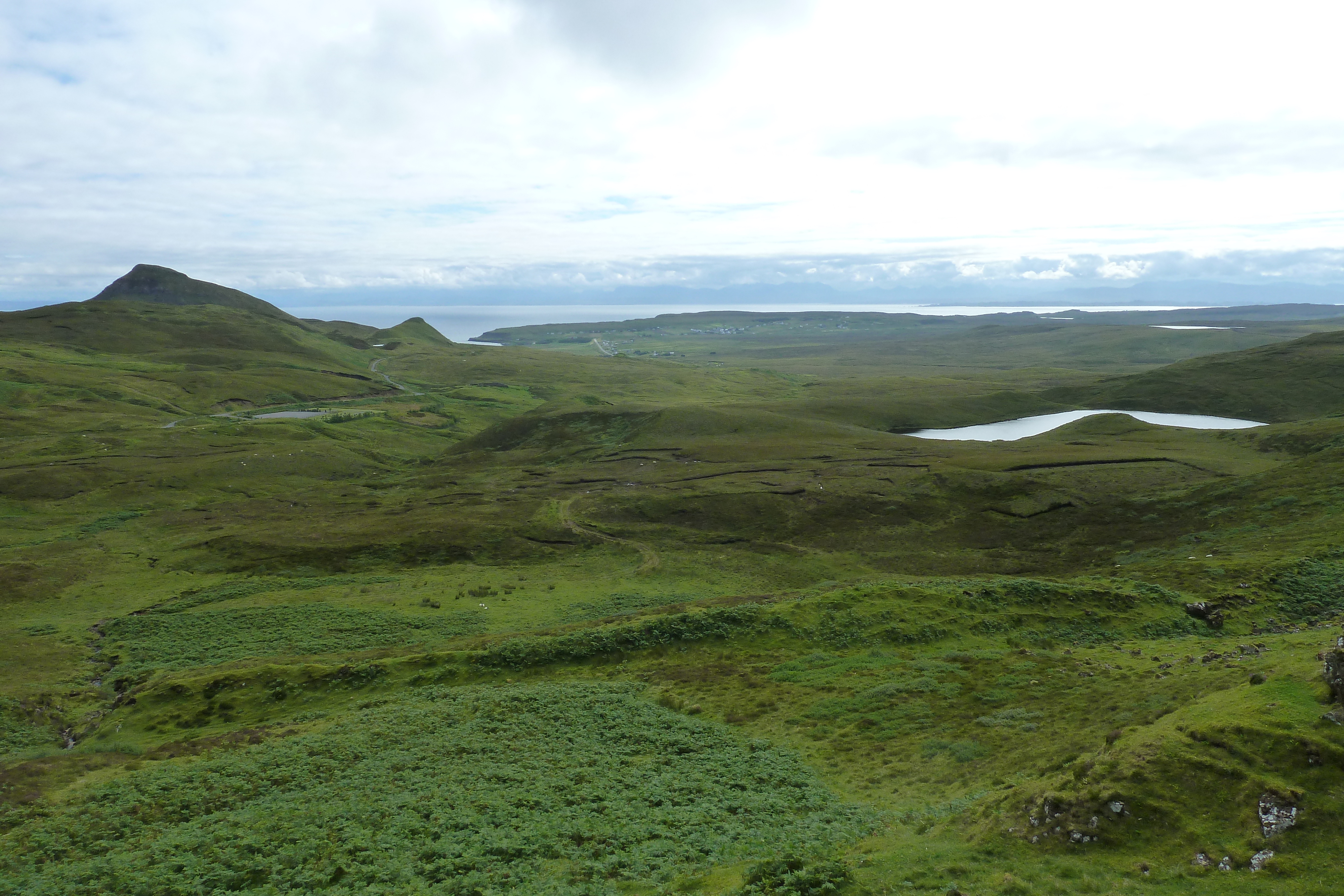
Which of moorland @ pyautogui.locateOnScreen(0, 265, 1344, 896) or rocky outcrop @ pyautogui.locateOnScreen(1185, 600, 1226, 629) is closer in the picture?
moorland @ pyautogui.locateOnScreen(0, 265, 1344, 896)

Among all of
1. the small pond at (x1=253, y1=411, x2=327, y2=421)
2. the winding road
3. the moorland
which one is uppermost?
the small pond at (x1=253, y1=411, x2=327, y2=421)

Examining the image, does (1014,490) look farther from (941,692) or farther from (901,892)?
(901,892)

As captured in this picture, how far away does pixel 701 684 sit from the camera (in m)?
39.0

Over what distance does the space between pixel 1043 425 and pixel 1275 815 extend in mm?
182237

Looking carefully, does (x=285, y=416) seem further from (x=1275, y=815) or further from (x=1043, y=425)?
(x=1275, y=815)

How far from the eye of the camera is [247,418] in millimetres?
179250

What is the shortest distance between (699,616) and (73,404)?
189 metres

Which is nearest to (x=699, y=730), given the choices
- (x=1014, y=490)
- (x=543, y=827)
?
(x=543, y=827)

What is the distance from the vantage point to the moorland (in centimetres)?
1962

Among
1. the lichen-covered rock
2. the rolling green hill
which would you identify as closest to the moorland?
the lichen-covered rock

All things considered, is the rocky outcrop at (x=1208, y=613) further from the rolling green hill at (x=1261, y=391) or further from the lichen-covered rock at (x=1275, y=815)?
the rolling green hill at (x=1261, y=391)

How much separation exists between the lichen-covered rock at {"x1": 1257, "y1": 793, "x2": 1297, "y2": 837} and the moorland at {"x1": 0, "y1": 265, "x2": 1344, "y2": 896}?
0.11 m

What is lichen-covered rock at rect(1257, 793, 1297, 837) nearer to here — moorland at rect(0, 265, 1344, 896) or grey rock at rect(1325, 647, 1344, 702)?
moorland at rect(0, 265, 1344, 896)

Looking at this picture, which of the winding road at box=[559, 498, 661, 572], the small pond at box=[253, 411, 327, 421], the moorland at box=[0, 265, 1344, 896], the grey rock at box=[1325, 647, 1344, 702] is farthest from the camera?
the small pond at box=[253, 411, 327, 421]
